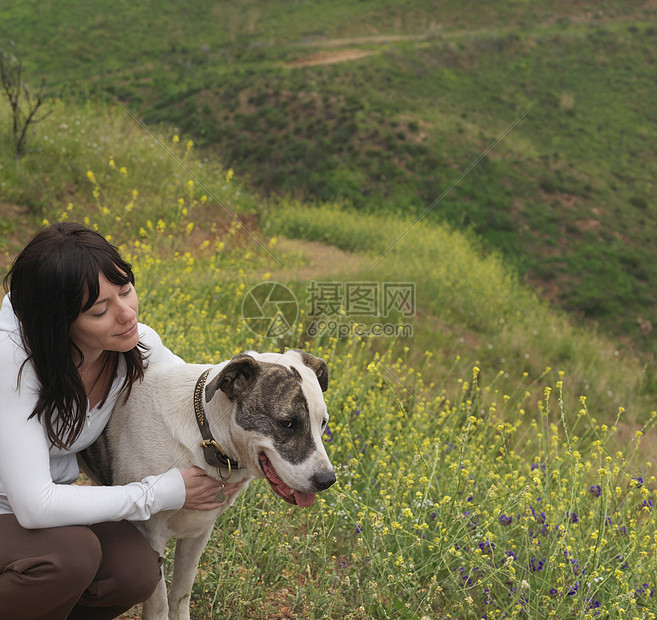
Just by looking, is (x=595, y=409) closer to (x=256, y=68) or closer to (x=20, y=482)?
(x=20, y=482)

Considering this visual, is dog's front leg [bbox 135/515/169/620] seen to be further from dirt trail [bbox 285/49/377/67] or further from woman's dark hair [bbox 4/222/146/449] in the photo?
dirt trail [bbox 285/49/377/67]

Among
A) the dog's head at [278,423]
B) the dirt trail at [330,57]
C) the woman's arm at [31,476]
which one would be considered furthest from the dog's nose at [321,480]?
the dirt trail at [330,57]

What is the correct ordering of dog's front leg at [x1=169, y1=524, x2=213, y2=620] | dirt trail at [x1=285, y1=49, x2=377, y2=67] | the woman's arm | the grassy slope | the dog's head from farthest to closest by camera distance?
1. dirt trail at [x1=285, y1=49, x2=377, y2=67]
2. the grassy slope
3. dog's front leg at [x1=169, y1=524, x2=213, y2=620]
4. the dog's head
5. the woman's arm

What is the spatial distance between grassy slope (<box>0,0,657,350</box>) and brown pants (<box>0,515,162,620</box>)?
22013 millimetres

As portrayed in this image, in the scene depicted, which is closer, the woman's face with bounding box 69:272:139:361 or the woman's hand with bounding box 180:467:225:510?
the woman's face with bounding box 69:272:139:361

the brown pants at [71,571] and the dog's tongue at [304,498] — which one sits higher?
the dog's tongue at [304,498]

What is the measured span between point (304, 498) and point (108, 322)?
2.96 feet

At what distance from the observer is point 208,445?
230 centimetres

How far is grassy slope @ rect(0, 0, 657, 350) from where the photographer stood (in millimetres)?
25453

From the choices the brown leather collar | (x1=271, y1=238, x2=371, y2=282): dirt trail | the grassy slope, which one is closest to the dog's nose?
the brown leather collar

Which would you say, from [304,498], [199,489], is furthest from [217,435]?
[304,498]

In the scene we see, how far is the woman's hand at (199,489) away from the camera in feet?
7.50

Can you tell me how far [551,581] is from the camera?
313 centimetres

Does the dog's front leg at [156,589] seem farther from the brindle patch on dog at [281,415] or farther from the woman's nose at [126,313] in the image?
the woman's nose at [126,313]
